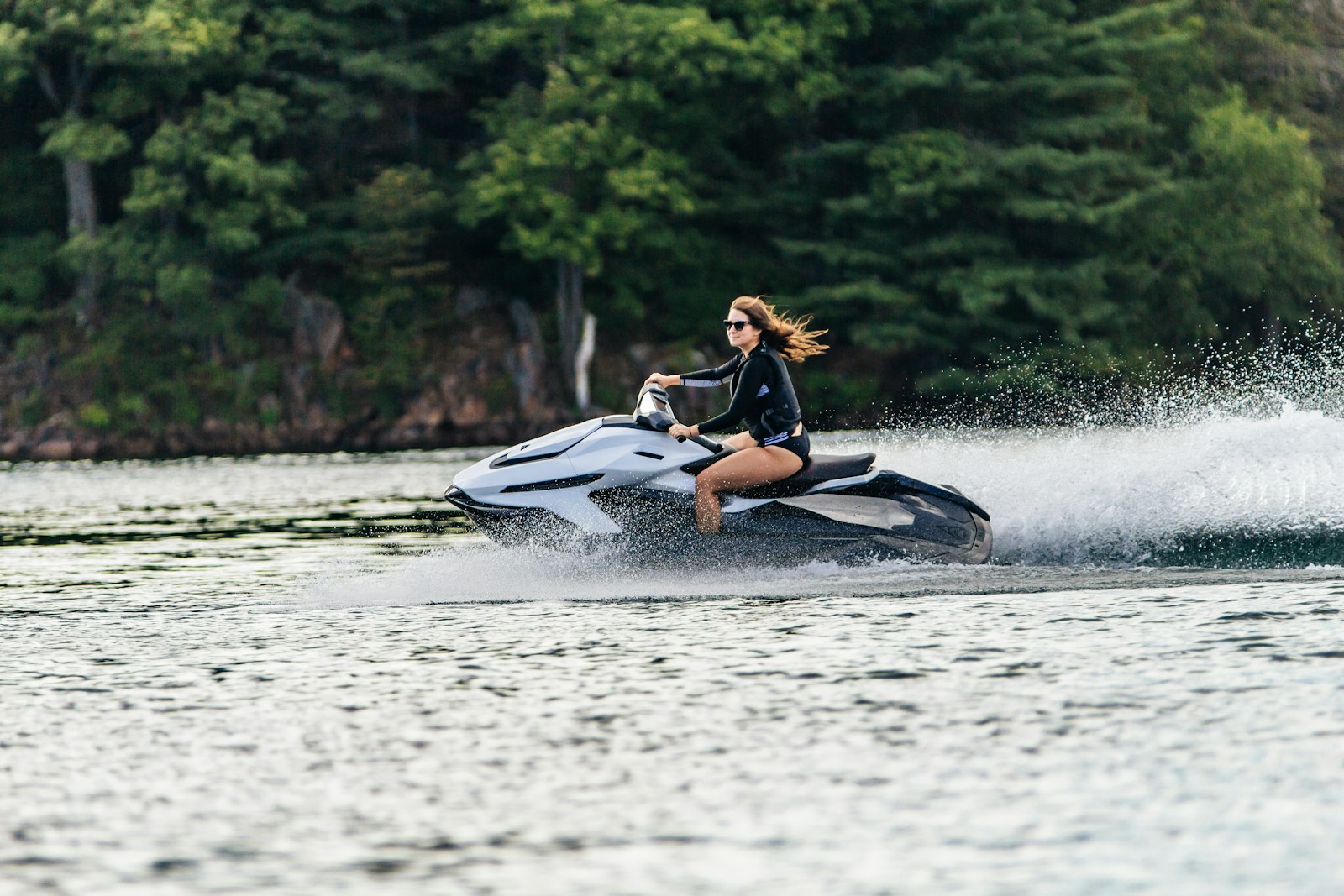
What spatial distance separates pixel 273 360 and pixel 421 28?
364 inches

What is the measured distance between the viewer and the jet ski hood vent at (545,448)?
10891mm

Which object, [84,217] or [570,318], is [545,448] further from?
[84,217]

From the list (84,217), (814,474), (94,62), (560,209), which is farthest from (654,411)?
(84,217)

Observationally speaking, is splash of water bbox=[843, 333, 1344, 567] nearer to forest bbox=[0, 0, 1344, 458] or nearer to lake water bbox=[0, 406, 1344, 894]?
lake water bbox=[0, 406, 1344, 894]

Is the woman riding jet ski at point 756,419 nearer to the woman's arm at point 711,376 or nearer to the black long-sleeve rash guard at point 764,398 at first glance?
the black long-sleeve rash guard at point 764,398

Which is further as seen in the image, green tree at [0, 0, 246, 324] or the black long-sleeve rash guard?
green tree at [0, 0, 246, 324]

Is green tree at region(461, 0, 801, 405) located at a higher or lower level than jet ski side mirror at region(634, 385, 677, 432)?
higher

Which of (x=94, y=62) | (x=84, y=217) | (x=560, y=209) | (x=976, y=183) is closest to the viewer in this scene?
(x=94, y=62)

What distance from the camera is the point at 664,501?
10820 millimetres

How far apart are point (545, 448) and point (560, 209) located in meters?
30.1

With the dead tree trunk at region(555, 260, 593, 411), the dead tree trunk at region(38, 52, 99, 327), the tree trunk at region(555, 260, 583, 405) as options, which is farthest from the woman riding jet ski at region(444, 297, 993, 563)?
the dead tree trunk at region(38, 52, 99, 327)

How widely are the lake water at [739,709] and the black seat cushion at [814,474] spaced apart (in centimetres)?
51

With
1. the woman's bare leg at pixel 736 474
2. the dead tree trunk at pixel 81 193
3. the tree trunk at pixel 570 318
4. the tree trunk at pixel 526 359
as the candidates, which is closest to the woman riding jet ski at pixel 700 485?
the woman's bare leg at pixel 736 474

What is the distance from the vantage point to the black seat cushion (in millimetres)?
10898
